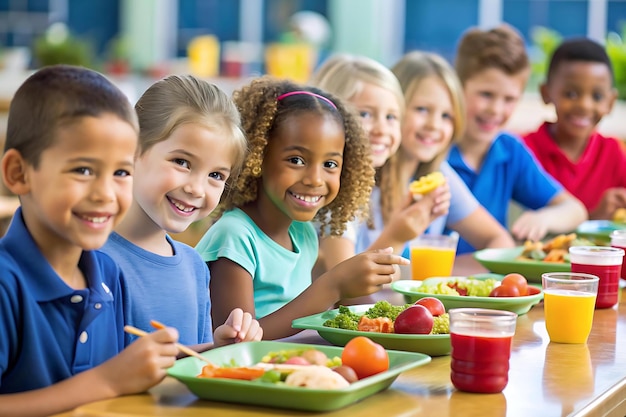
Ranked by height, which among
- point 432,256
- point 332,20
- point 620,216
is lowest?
point 620,216

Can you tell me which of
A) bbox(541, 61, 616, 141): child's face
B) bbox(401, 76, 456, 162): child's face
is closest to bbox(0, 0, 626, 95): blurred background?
Answer: bbox(541, 61, 616, 141): child's face

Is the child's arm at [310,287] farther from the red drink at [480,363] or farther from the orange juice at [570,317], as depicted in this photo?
the red drink at [480,363]

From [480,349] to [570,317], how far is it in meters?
0.40

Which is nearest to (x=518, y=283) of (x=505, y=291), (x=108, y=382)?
(x=505, y=291)

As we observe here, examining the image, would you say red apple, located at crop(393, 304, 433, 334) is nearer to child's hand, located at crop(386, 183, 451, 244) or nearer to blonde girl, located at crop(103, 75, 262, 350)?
blonde girl, located at crop(103, 75, 262, 350)

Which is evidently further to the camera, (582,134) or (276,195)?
(582,134)

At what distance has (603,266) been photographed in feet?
6.70

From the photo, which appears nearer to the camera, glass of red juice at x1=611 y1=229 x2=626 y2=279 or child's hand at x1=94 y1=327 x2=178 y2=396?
child's hand at x1=94 y1=327 x2=178 y2=396

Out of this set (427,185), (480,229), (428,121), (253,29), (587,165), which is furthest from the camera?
(253,29)

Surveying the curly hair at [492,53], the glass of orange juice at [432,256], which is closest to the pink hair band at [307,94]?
the glass of orange juice at [432,256]

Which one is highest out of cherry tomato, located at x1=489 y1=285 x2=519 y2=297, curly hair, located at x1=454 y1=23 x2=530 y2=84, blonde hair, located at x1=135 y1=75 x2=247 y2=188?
curly hair, located at x1=454 y1=23 x2=530 y2=84

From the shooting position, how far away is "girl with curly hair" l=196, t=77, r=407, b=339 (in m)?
1.92

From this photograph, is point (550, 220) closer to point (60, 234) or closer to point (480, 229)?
point (480, 229)

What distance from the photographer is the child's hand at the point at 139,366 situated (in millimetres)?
1234
